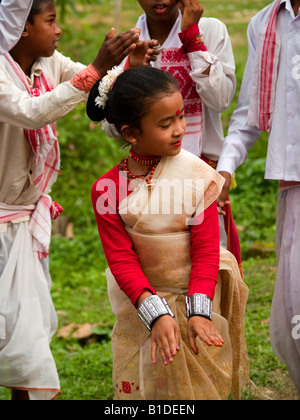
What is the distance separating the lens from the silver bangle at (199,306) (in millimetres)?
2922

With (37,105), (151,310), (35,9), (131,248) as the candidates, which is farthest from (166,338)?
(35,9)

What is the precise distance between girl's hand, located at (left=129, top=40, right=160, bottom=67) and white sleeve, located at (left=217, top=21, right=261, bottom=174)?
0.67 meters

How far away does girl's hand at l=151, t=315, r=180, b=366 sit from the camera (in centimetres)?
285

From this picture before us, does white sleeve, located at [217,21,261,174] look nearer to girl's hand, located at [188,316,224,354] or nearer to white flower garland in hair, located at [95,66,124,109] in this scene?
white flower garland in hair, located at [95,66,124,109]

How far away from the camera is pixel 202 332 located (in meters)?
2.85

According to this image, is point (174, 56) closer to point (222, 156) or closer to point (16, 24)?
point (222, 156)

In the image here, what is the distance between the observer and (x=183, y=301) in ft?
10.4

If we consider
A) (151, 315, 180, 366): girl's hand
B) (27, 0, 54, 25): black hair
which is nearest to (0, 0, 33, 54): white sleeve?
(27, 0, 54, 25): black hair

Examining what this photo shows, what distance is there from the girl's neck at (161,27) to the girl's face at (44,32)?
0.51 metres

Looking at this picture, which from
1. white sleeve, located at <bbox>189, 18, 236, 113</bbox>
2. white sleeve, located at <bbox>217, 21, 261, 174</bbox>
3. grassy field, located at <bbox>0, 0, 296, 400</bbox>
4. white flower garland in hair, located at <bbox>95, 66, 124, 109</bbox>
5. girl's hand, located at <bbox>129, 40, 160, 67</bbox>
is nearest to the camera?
white flower garland in hair, located at <bbox>95, 66, 124, 109</bbox>

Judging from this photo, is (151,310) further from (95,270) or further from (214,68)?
(95,270)

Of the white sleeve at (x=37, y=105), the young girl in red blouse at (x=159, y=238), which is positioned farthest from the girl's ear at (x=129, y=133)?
the white sleeve at (x=37, y=105)
